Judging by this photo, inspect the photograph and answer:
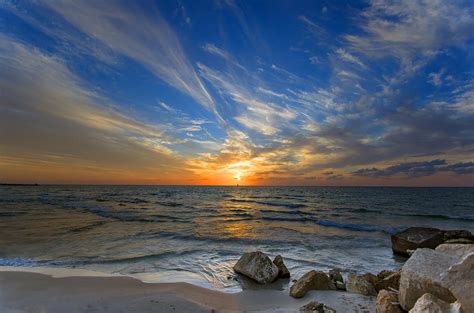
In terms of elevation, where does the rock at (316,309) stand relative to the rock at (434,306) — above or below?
below

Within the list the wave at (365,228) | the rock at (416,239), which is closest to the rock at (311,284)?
the rock at (416,239)

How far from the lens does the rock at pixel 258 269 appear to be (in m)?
7.50

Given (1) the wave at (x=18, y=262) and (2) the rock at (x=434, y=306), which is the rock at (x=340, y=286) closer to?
(2) the rock at (x=434, y=306)

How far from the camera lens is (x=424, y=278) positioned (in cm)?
421

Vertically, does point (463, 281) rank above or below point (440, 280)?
above

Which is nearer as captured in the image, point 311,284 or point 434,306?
point 434,306

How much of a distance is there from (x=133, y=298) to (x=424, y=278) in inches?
233

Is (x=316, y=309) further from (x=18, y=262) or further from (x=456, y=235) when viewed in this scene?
(x=456, y=235)

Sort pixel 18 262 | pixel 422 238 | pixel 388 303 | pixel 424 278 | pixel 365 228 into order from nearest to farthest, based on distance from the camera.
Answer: pixel 424 278 < pixel 388 303 < pixel 18 262 < pixel 422 238 < pixel 365 228

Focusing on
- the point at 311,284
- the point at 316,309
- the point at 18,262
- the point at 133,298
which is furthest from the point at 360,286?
the point at 18,262

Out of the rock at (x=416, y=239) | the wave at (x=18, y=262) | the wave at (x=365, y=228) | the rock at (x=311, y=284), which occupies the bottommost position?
the wave at (x=365, y=228)

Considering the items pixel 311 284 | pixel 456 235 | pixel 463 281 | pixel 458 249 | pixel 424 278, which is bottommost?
pixel 311 284

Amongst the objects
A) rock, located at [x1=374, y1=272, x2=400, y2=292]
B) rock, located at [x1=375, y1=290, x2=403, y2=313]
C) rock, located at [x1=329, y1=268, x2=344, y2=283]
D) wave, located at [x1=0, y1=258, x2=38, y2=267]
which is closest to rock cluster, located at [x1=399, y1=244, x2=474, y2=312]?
rock, located at [x1=375, y1=290, x2=403, y2=313]

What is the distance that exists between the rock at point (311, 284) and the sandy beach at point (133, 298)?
153mm
